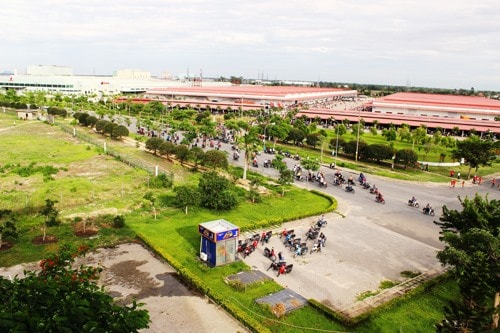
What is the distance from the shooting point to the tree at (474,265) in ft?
34.5

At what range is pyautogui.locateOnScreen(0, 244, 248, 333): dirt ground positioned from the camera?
13.7 metres

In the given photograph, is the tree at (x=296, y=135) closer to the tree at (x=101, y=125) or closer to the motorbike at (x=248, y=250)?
the tree at (x=101, y=125)

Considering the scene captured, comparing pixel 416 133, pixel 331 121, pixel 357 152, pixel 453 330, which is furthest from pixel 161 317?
pixel 331 121

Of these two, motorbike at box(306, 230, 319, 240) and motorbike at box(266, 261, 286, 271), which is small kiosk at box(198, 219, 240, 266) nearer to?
motorbike at box(266, 261, 286, 271)

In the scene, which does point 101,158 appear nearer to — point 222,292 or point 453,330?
point 222,292

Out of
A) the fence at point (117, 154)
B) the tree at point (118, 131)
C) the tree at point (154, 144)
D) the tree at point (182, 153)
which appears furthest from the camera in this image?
the tree at point (118, 131)

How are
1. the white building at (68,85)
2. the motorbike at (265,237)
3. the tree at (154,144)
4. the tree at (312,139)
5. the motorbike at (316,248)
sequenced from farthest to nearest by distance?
1. the white building at (68,85)
2. the tree at (312,139)
3. the tree at (154,144)
4. the motorbike at (265,237)
5. the motorbike at (316,248)

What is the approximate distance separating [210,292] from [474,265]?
9001 millimetres

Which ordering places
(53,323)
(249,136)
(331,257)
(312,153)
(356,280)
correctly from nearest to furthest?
1. (53,323)
2. (356,280)
3. (331,257)
4. (249,136)
5. (312,153)

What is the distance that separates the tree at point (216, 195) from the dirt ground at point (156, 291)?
663 centimetres

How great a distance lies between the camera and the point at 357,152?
146 feet

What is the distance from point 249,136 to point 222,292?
19.6m

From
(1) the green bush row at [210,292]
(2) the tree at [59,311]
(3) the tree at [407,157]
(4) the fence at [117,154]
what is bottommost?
→ (1) the green bush row at [210,292]

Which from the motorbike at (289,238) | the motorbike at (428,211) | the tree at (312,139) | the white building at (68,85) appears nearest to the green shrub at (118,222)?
the motorbike at (289,238)
